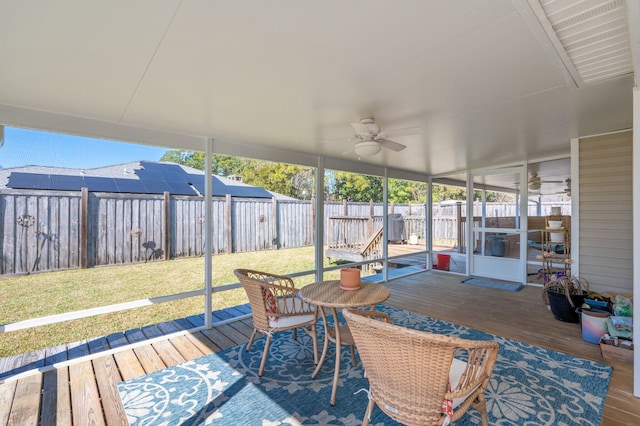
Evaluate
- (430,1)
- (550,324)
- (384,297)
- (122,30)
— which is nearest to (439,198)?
(550,324)

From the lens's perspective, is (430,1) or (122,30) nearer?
(430,1)

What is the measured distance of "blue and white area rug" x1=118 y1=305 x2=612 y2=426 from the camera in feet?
6.46

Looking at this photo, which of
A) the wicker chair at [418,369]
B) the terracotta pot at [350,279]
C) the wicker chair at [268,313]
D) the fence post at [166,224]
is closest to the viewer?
the wicker chair at [418,369]

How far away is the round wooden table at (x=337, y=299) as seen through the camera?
2221 millimetres

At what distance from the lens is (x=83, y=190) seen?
3.16 m

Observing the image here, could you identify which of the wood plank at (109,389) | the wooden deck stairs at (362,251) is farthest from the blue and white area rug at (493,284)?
the wood plank at (109,389)

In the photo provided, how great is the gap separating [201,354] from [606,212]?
5199mm

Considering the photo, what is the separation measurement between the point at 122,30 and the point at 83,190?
2.43m

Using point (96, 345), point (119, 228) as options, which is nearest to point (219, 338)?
point (96, 345)

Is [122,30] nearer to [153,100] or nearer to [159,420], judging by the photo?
[153,100]

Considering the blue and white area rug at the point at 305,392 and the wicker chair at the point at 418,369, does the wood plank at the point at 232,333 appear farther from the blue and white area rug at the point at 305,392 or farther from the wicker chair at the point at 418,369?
the wicker chair at the point at 418,369

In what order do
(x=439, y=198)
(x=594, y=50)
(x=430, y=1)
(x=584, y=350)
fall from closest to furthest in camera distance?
(x=430, y=1) → (x=594, y=50) → (x=584, y=350) → (x=439, y=198)

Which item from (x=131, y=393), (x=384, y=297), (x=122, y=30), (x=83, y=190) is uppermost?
(x=122, y=30)

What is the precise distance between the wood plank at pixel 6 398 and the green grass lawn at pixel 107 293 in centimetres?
64
